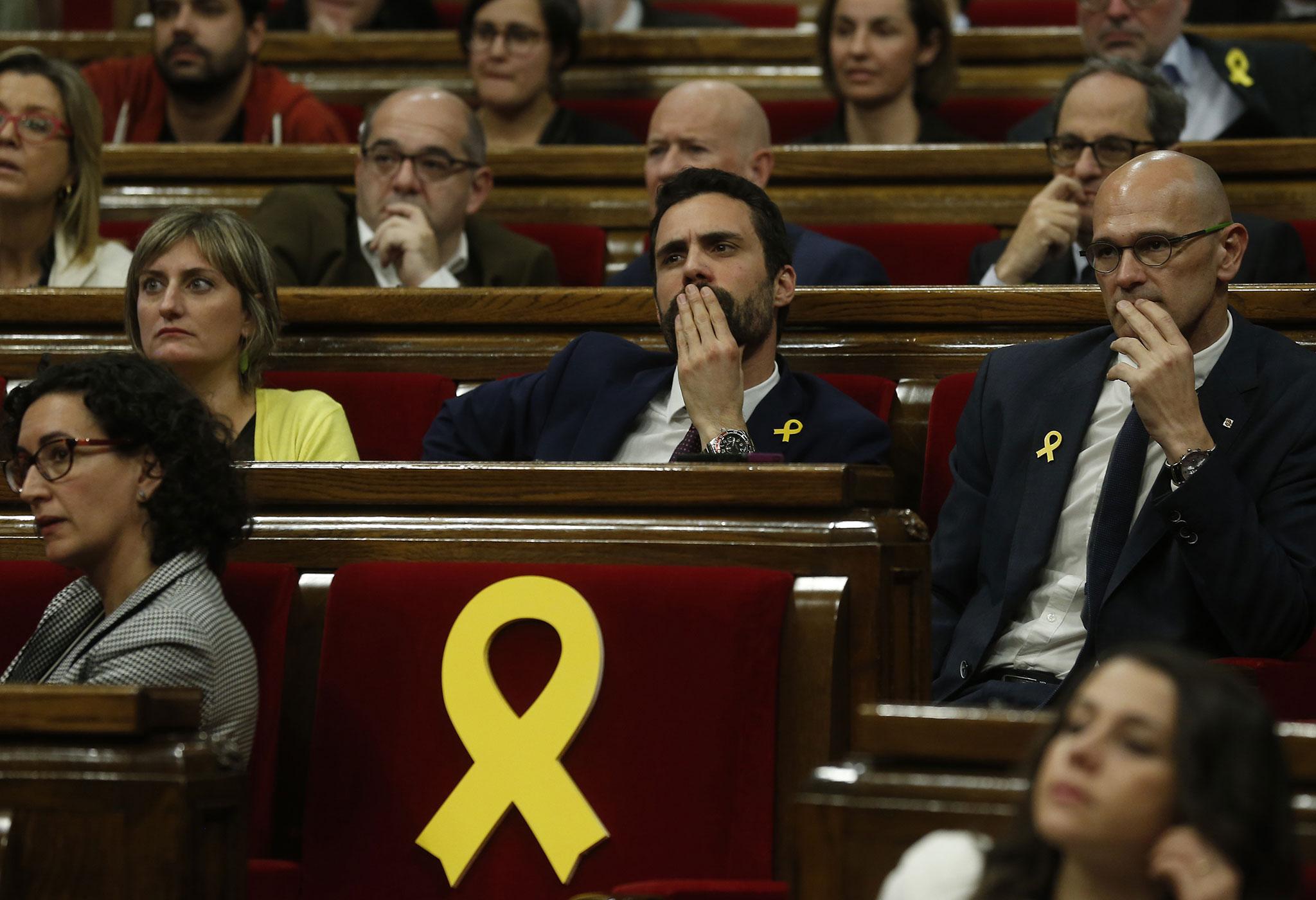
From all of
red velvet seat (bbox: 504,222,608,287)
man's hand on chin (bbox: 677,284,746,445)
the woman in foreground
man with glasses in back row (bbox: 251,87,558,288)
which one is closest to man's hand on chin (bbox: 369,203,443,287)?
man with glasses in back row (bbox: 251,87,558,288)

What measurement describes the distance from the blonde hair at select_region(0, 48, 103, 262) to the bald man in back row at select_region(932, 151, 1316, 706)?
1.06 meters

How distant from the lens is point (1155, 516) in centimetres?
122

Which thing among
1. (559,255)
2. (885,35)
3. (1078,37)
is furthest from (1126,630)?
(1078,37)

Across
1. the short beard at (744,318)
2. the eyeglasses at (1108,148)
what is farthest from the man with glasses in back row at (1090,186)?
the short beard at (744,318)

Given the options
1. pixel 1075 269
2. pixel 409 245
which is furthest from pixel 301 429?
pixel 1075 269

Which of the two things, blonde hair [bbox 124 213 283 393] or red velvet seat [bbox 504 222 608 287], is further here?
red velvet seat [bbox 504 222 608 287]

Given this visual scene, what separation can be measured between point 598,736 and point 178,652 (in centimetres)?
25

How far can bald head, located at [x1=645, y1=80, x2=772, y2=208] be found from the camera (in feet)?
6.38

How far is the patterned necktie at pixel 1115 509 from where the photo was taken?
48.1 inches

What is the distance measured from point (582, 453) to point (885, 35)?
106 centimetres

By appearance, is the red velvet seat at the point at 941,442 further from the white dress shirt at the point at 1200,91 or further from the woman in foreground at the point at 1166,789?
the white dress shirt at the point at 1200,91

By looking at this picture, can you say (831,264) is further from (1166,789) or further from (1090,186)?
(1166,789)

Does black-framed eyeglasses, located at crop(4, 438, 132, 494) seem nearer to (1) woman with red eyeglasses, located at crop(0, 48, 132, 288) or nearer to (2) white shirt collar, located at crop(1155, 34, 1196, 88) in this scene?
(1) woman with red eyeglasses, located at crop(0, 48, 132, 288)

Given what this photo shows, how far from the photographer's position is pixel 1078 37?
2.57 m
